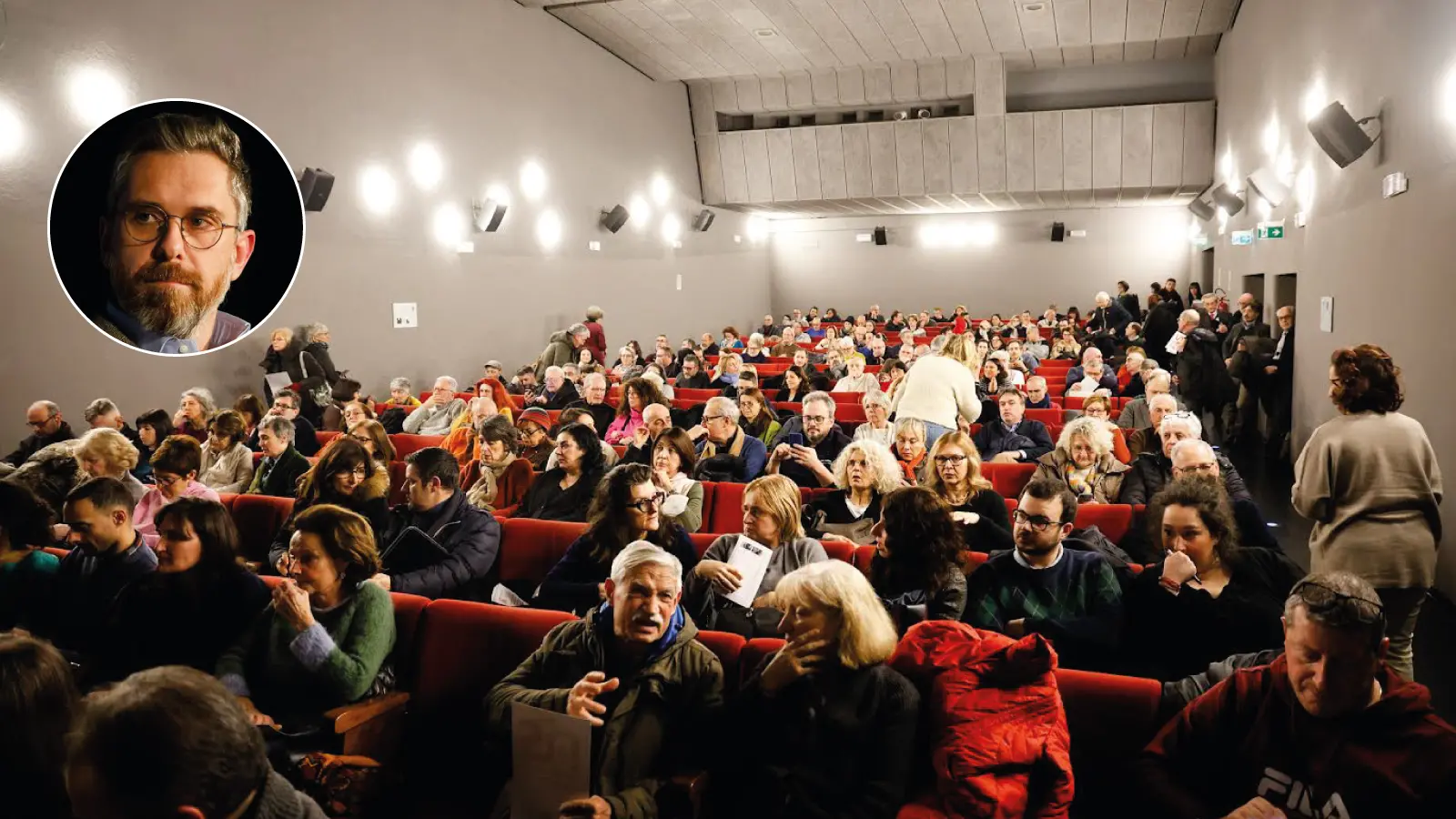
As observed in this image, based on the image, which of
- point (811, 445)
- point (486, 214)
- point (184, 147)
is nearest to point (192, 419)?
point (184, 147)

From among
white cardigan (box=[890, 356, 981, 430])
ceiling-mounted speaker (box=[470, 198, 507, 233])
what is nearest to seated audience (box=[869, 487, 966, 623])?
white cardigan (box=[890, 356, 981, 430])

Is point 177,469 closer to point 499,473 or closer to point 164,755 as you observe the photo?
point 499,473

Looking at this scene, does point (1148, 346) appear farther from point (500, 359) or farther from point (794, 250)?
point (794, 250)

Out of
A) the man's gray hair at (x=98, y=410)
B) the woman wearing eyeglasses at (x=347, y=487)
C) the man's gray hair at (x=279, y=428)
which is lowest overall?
the woman wearing eyeglasses at (x=347, y=487)

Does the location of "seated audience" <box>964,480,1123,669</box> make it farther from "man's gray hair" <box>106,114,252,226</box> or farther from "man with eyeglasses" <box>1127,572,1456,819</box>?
"man's gray hair" <box>106,114,252,226</box>

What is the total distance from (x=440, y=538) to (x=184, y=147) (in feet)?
10.0

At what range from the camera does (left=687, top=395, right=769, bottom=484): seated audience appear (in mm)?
5449

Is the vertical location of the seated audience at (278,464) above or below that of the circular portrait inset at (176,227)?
below

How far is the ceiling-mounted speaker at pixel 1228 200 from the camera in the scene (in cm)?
1238

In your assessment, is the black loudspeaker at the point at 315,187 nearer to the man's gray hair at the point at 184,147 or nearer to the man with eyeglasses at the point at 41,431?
the man with eyeglasses at the point at 41,431

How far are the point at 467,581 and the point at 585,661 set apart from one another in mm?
1494

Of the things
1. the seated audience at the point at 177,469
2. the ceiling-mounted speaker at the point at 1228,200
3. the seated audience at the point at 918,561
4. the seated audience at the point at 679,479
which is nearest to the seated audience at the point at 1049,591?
the seated audience at the point at 918,561

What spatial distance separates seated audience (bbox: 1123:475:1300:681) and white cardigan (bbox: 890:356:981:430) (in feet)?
8.93

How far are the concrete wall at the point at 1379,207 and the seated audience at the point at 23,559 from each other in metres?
6.03
